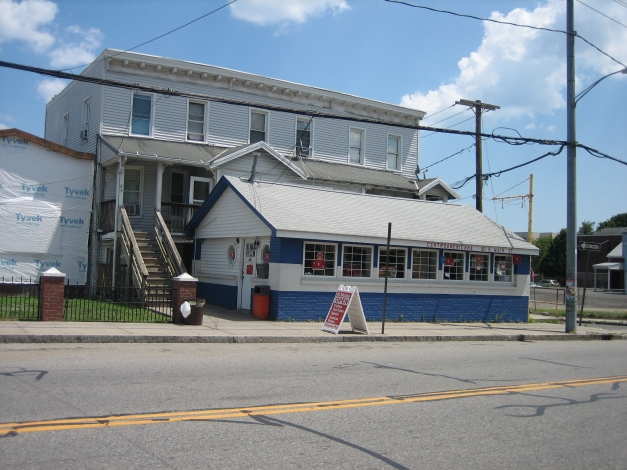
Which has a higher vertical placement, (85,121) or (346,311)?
(85,121)

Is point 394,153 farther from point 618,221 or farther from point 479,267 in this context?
point 618,221

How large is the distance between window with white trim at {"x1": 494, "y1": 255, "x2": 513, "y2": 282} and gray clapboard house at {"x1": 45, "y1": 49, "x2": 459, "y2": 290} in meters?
7.49

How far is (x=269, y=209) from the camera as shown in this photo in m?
18.2

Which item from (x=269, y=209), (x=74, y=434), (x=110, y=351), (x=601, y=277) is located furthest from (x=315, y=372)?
(x=601, y=277)

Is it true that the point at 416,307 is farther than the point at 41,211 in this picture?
No

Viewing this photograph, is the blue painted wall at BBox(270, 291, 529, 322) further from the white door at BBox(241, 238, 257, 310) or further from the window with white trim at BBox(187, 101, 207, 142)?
the window with white trim at BBox(187, 101, 207, 142)

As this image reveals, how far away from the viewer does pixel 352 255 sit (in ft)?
61.7

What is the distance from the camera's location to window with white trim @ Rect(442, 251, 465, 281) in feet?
67.6

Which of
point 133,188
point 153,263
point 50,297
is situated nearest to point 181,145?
point 133,188

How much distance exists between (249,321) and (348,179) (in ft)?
38.8

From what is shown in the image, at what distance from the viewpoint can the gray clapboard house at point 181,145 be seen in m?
22.6

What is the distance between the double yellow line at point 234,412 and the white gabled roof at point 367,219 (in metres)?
8.85

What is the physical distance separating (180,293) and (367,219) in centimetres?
697

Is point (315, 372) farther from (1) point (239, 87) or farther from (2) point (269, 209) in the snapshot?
(1) point (239, 87)
